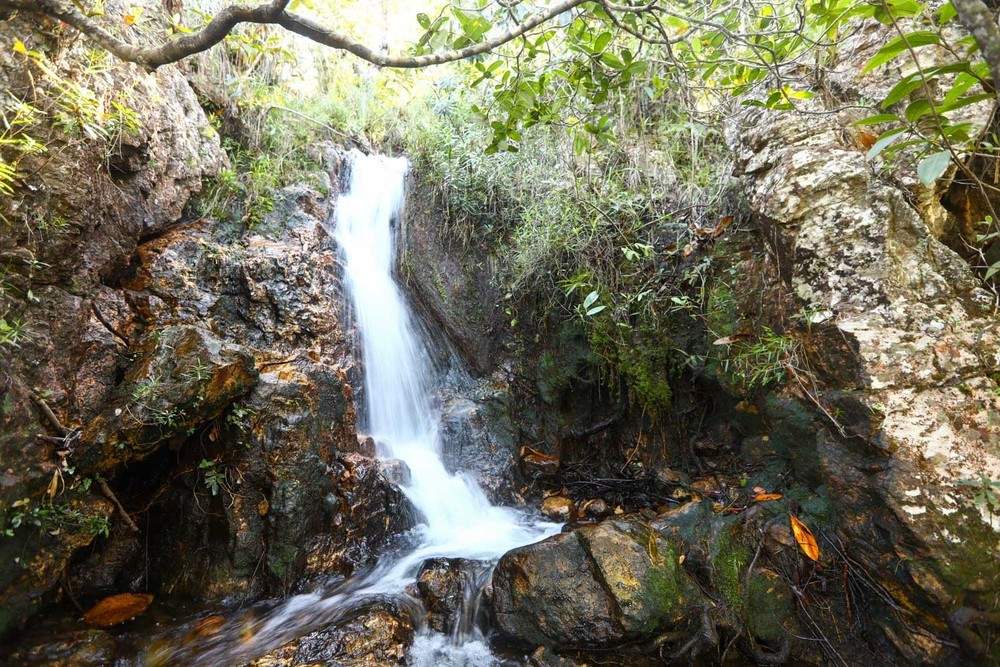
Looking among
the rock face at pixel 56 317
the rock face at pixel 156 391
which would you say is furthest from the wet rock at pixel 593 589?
the rock face at pixel 56 317

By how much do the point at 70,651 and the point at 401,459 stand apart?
2561 millimetres

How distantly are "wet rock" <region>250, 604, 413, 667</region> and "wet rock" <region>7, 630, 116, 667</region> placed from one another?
874 mm

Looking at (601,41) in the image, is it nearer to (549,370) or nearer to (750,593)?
(750,593)

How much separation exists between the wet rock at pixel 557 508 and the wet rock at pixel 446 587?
1.06 meters

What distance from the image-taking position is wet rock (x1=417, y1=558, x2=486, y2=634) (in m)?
3.26

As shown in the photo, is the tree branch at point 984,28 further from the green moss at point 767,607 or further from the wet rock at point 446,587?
the wet rock at point 446,587

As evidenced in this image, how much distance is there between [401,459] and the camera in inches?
187

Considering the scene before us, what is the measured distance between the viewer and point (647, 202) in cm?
460

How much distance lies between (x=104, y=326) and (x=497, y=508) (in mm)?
3524

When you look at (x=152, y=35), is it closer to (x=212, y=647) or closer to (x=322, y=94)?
(x=322, y=94)

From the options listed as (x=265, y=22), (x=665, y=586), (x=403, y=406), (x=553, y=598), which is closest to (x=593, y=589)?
(x=553, y=598)

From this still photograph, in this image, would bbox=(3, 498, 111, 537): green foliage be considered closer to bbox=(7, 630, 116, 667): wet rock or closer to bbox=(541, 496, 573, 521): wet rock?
bbox=(7, 630, 116, 667): wet rock

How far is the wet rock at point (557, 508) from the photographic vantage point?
4.43m

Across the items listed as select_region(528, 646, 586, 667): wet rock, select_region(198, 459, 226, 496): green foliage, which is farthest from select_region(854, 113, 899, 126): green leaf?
select_region(198, 459, 226, 496): green foliage
